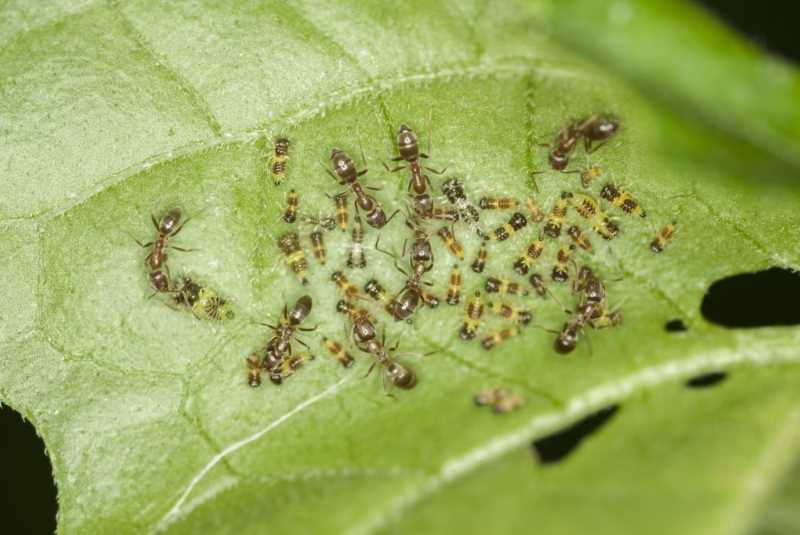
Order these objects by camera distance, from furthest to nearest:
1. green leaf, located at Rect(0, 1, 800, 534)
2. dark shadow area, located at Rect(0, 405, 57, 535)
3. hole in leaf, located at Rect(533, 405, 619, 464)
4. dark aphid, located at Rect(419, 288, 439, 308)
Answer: dark shadow area, located at Rect(0, 405, 57, 535)
dark aphid, located at Rect(419, 288, 439, 308)
green leaf, located at Rect(0, 1, 800, 534)
hole in leaf, located at Rect(533, 405, 619, 464)

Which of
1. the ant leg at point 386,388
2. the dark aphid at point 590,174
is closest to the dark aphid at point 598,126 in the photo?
the dark aphid at point 590,174

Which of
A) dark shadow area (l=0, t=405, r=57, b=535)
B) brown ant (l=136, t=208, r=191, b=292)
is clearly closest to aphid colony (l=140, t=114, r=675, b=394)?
brown ant (l=136, t=208, r=191, b=292)

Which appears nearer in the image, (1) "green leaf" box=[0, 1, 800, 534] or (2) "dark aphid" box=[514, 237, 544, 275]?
(1) "green leaf" box=[0, 1, 800, 534]

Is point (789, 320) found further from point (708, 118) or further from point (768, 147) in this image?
point (708, 118)

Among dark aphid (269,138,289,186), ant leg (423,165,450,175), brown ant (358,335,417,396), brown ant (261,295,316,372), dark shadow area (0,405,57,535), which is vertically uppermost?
dark aphid (269,138,289,186)

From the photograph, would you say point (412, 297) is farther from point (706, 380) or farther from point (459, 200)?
point (706, 380)

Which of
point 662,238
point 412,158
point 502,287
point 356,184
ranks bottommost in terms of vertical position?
point 502,287

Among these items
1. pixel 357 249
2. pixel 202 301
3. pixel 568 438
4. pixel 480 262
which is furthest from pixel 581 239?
pixel 202 301

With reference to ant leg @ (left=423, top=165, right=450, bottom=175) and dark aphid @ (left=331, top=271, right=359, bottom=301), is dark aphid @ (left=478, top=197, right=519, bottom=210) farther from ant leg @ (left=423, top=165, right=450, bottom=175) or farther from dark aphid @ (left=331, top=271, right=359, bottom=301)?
dark aphid @ (left=331, top=271, right=359, bottom=301)
